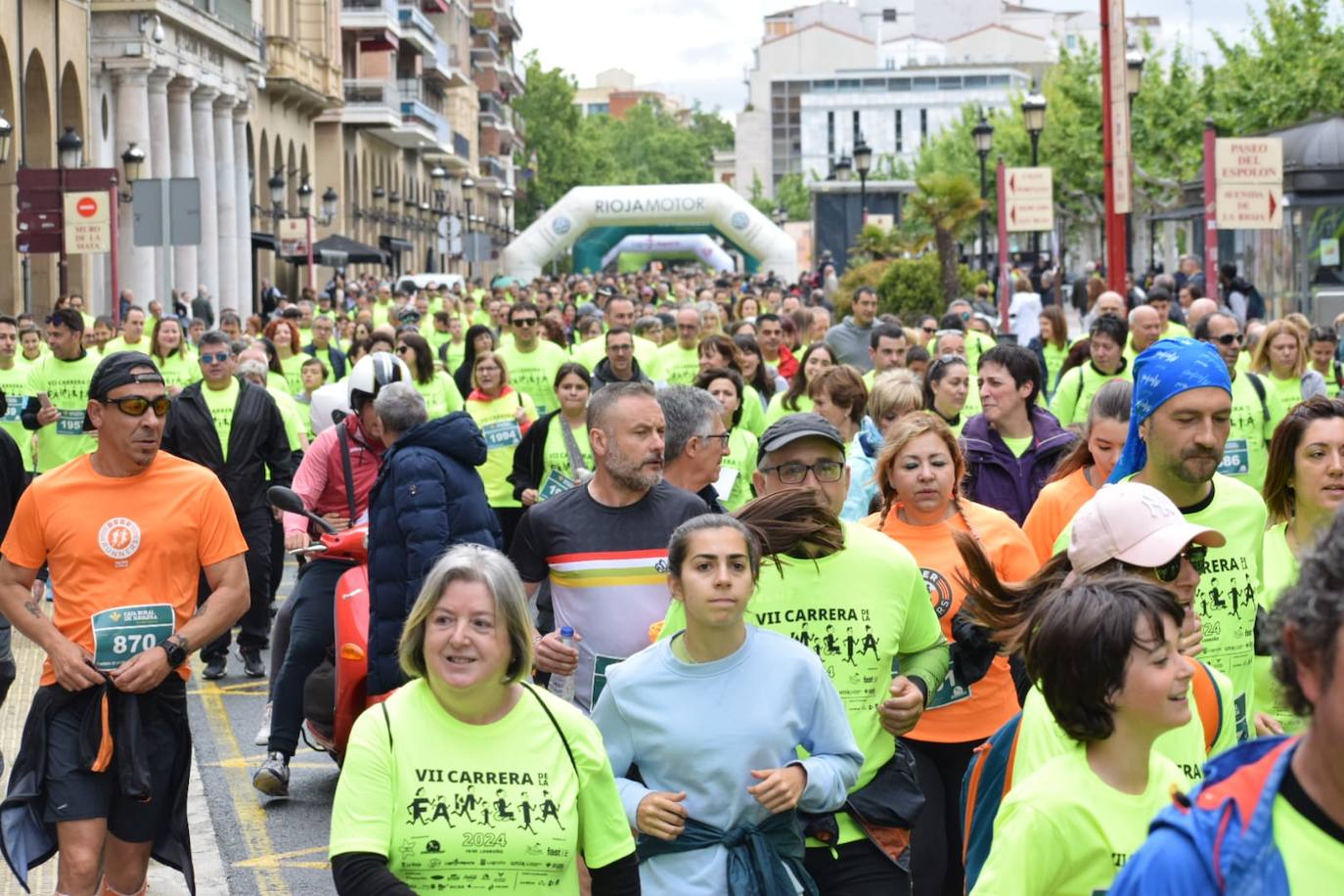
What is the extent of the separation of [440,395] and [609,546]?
26.3ft

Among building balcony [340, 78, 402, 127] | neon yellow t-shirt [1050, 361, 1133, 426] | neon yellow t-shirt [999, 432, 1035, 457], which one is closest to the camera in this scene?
neon yellow t-shirt [999, 432, 1035, 457]

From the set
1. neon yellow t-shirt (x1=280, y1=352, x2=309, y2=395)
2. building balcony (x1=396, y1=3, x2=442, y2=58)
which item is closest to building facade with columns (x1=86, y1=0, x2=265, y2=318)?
neon yellow t-shirt (x1=280, y1=352, x2=309, y2=395)

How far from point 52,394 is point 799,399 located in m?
5.54

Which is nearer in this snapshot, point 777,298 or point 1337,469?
point 1337,469

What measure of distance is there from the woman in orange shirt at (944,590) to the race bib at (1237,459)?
4.68m

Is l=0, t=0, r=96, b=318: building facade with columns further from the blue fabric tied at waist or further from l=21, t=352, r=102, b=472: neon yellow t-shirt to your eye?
the blue fabric tied at waist

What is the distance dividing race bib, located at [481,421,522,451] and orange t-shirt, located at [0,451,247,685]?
6737 mm

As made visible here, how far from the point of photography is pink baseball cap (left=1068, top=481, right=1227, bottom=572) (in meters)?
4.75

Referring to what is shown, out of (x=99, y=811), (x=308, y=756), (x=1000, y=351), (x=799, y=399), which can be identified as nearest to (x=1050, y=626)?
(x=99, y=811)

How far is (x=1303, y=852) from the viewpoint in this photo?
2289mm

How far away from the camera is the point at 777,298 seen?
29844 mm

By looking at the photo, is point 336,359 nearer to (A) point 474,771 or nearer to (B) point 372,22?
(A) point 474,771

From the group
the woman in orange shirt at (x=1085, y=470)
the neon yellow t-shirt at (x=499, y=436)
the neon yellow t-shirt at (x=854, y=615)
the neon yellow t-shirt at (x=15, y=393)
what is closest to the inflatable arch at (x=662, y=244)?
the neon yellow t-shirt at (x=15, y=393)

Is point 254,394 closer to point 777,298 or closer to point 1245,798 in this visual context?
point 1245,798
